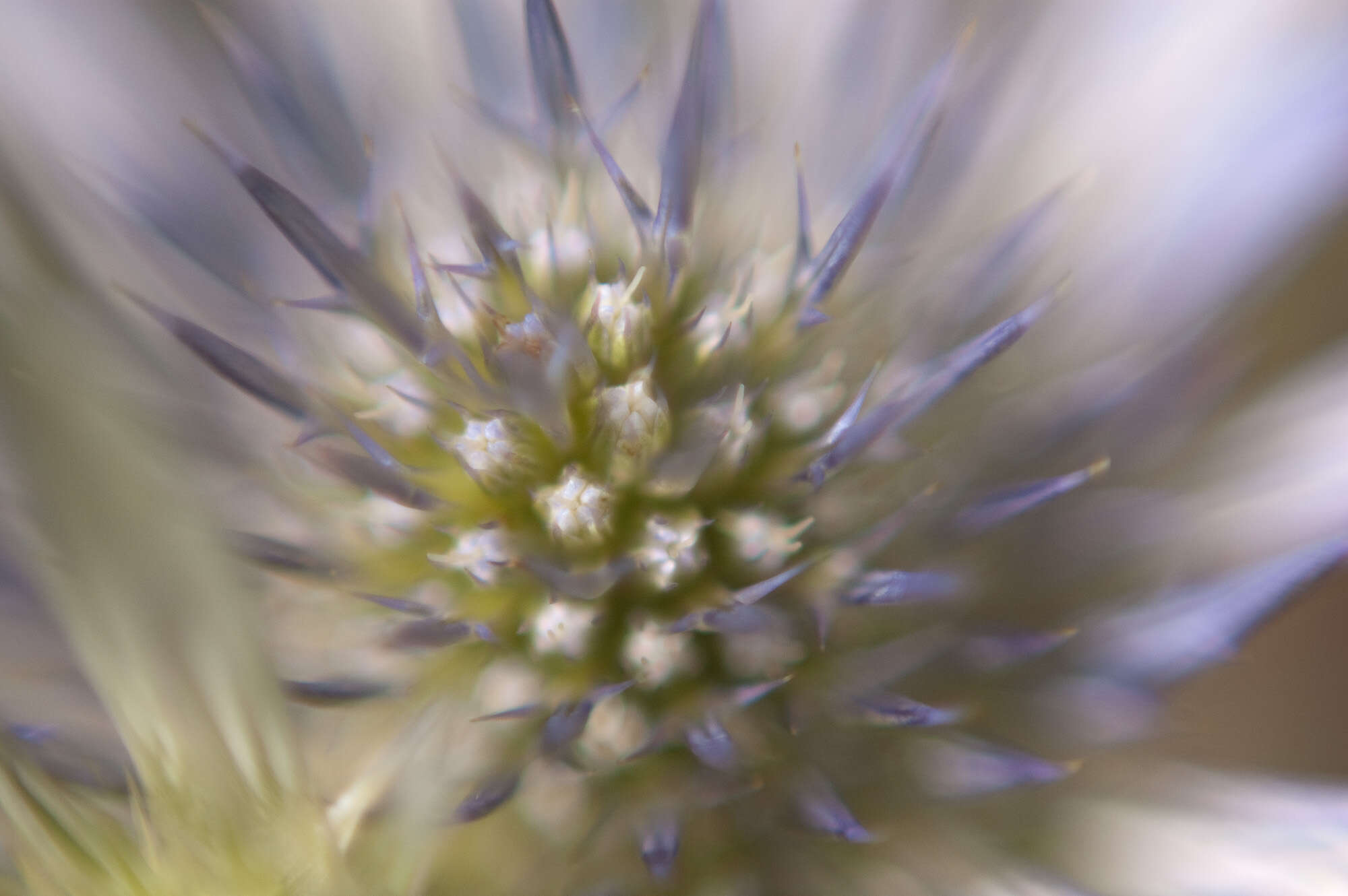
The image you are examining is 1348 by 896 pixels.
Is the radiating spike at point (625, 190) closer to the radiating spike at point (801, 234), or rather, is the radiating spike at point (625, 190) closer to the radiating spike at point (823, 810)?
the radiating spike at point (801, 234)

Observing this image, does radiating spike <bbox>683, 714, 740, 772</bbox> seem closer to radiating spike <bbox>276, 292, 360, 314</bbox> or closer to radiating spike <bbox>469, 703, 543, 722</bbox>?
radiating spike <bbox>469, 703, 543, 722</bbox>

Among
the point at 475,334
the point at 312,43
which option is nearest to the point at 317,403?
the point at 475,334

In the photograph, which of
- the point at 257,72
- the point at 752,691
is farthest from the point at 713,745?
the point at 257,72

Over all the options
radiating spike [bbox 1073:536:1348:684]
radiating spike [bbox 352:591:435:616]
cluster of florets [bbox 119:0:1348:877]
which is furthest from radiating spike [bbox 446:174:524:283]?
radiating spike [bbox 1073:536:1348:684]

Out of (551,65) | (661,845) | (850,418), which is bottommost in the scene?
(661,845)

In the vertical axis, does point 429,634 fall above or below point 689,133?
below

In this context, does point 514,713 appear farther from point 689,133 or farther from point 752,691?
point 689,133

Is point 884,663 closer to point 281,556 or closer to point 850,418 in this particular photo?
point 850,418
